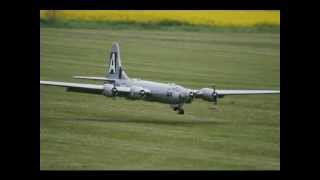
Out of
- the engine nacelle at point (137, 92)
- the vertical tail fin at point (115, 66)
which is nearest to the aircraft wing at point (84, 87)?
the vertical tail fin at point (115, 66)

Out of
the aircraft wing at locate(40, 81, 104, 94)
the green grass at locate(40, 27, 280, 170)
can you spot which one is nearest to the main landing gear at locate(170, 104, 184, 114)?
the green grass at locate(40, 27, 280, 170)

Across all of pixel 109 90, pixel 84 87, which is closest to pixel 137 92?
pixel 109 90

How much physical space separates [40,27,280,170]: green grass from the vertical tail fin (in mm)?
136

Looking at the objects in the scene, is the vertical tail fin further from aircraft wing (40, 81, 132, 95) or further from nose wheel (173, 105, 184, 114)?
nose wheel (173, 105, 184, 114)

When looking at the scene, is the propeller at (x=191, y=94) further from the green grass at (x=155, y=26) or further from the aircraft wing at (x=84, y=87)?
the aircraft wing at (x=84, y=87)

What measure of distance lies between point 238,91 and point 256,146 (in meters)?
1.42

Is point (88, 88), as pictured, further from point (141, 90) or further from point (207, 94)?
point (207, 94)

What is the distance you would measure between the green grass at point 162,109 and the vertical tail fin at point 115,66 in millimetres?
136

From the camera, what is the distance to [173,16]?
28.1m

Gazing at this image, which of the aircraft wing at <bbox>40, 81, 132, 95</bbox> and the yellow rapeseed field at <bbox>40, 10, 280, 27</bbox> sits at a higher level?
the yellow rapeseed field at <bbox>40, 10, 280, 27</bbox>

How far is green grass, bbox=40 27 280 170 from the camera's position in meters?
27.6

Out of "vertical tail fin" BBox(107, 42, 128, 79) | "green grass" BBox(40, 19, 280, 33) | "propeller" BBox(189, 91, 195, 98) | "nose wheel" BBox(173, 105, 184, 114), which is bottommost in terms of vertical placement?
"nose wheel" BBox(173, 105, 184, 114)
